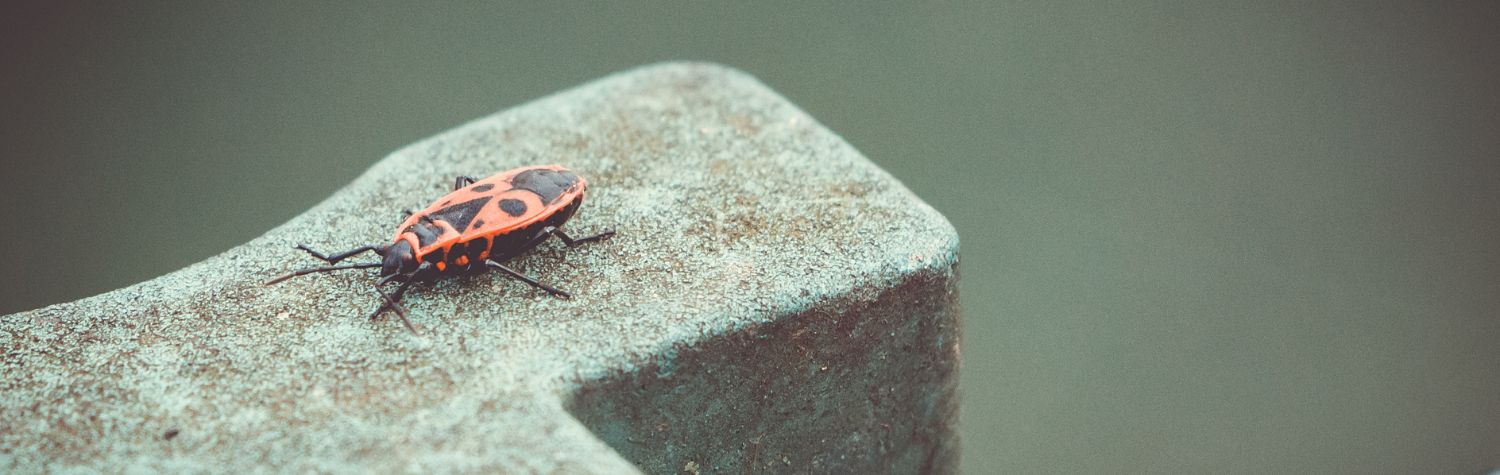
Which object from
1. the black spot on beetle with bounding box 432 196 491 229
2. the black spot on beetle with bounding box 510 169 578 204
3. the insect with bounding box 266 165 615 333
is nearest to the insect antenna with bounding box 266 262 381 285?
the insect with bounding box 266 165 615 333

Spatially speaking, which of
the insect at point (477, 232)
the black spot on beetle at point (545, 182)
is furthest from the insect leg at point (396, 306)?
the black spot on beetle at point (545, 182)

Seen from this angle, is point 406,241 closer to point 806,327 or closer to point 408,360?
point 408,360

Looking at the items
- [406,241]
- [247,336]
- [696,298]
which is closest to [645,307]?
[696,298]

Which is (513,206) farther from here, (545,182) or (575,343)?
(575,343)

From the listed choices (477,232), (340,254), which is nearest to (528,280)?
(477,232)

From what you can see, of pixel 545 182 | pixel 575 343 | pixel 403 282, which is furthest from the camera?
pixel 545 182

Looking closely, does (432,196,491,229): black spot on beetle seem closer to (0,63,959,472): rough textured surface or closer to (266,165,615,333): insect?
(266,165,615,333): insect
